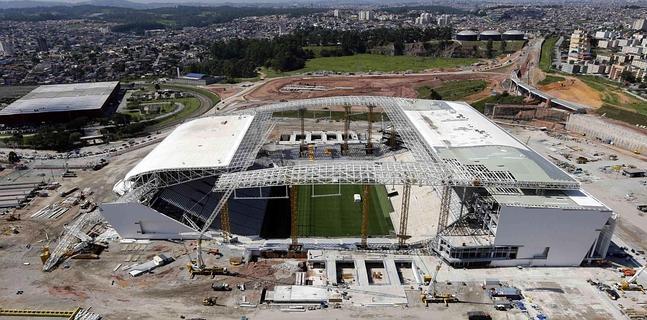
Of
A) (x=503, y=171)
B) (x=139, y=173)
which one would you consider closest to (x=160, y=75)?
(x=139, y=173)

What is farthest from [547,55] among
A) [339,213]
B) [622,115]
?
[339,213]

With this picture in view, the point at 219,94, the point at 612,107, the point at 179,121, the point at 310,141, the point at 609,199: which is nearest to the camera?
the point at 609,199

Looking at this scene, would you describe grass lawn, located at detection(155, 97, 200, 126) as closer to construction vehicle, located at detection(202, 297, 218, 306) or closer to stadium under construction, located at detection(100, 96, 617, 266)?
stadium under construction, located at detection(100, 96, 617, 266)

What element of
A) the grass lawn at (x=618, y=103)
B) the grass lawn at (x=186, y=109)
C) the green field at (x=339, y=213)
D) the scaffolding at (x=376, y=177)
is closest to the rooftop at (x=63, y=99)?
the grass lawn at (x=186, y=109)

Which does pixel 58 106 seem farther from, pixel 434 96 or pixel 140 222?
pixel 434 96

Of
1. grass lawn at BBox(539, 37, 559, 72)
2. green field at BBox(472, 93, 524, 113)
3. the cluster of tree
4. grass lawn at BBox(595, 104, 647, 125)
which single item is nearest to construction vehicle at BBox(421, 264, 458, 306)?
grass lawn at BBox(595, 104, 647, 125)

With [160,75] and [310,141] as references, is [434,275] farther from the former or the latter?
[160,75]
